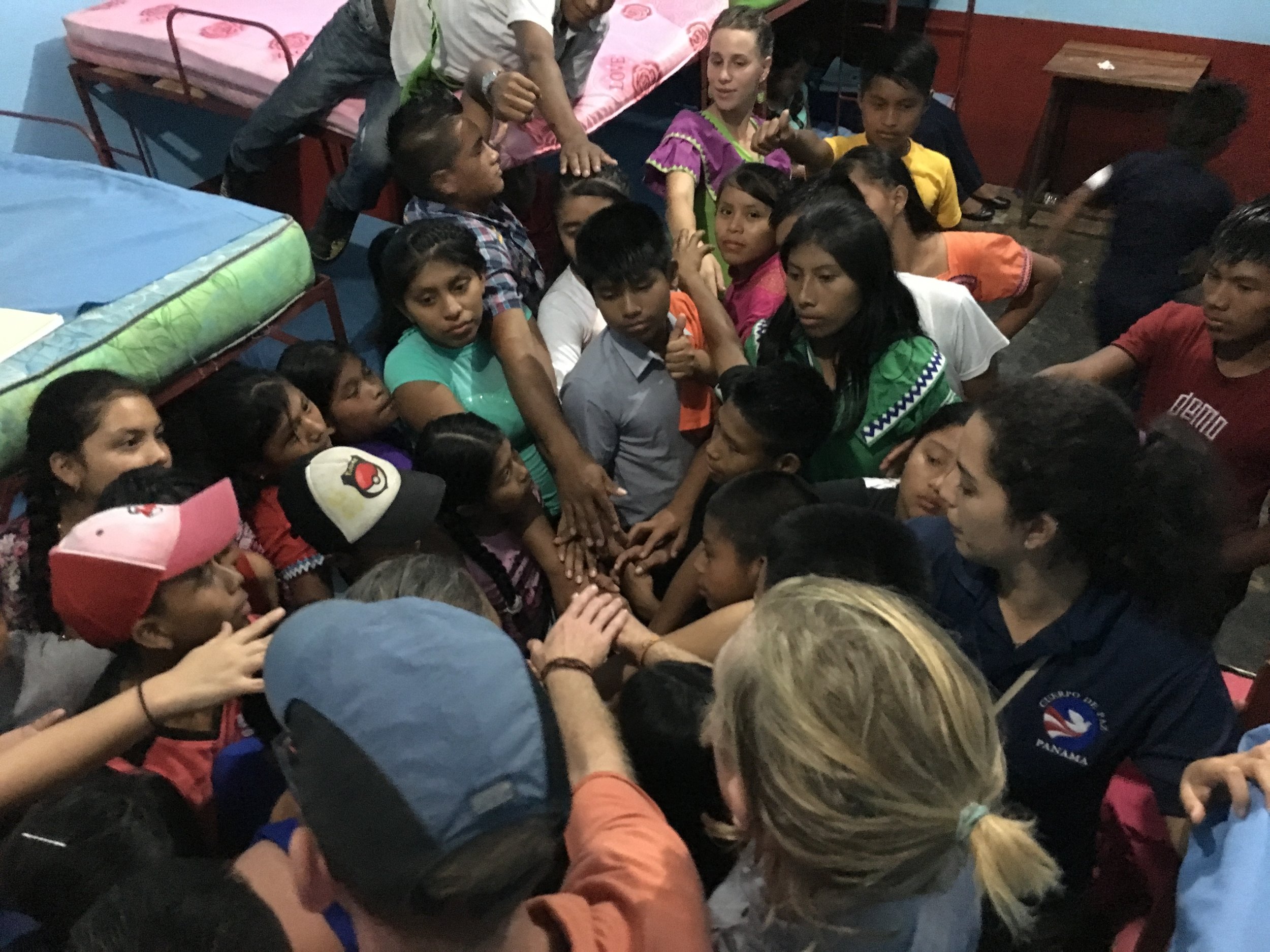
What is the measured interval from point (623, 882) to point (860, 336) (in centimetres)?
119

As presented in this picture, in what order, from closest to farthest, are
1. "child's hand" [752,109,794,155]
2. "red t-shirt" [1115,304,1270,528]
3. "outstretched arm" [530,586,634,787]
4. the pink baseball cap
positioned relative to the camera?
"outstretched arm" [530,586,634,787]
the pink baseball cap
"red t-shirt" [1115,304,1270,528]
"child's hand" [752,109,794,155]

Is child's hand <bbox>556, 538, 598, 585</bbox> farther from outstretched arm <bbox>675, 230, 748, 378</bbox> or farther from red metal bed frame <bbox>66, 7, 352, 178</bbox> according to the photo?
red metal bed frame <bbox>66, 7, 352, 178</bbox>

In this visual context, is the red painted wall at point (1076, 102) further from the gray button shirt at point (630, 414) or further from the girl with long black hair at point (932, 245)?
the gray button shirt at point (630, 414)

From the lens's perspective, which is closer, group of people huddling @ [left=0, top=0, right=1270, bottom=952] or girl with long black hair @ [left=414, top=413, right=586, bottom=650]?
group of people huddling @ [left=0, top=0, right=1270, bottom=952]

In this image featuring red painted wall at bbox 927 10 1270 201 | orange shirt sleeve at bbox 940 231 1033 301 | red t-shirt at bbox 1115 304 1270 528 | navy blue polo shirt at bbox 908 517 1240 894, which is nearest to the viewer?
navy blue polo shirt at bbox 908 517 1240 894

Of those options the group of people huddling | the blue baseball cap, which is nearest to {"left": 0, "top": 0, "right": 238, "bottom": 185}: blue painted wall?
the group of people huddling

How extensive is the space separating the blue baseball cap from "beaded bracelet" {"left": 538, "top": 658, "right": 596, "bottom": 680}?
15.6 inches

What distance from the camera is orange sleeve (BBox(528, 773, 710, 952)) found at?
0.76m

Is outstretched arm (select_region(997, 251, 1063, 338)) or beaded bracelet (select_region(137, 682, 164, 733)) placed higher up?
outstretched arm (select_region(997, 251, 1063, 338))

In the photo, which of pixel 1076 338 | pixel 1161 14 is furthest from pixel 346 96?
pixel 1161 14

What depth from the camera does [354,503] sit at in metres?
1.49

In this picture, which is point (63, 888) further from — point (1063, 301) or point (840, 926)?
point (1063, 301)

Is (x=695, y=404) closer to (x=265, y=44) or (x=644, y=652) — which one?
(x=644, y=652)

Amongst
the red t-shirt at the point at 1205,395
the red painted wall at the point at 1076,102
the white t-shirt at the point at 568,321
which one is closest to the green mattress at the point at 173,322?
the white t-shirt at the point at 568,321
